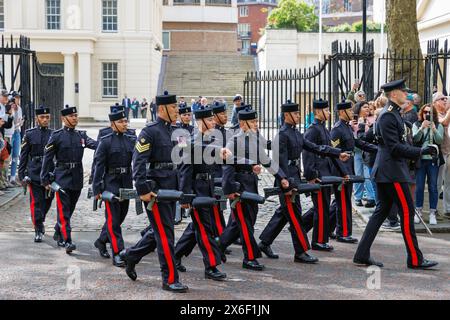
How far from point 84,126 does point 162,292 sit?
117 ft

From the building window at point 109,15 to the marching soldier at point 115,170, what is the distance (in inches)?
1517

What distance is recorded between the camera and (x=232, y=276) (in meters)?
8.82

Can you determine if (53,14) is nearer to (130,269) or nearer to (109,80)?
(109,80)

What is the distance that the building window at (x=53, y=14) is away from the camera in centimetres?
4622

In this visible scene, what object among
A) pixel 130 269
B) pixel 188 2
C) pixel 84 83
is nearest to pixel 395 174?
pixel 130 269

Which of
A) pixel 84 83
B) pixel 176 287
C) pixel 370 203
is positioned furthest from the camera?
pixel 84 83

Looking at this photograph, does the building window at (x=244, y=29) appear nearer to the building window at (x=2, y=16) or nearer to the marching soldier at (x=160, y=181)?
the building window at (x=2, y=16)

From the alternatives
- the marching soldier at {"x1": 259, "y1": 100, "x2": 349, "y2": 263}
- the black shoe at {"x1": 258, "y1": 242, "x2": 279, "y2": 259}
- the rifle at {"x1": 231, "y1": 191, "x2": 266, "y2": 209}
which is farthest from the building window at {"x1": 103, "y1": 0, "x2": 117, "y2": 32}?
the rifle at {"x1": 231, "y1": 191, "x2": 266, "y2": 209}

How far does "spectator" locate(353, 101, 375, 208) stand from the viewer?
12.9 metres

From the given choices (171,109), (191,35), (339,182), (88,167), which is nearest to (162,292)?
(171,109)

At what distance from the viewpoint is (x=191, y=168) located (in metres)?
8.73

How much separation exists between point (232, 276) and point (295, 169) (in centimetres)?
181

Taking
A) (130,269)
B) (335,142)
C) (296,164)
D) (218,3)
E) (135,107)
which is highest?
(218,3)
